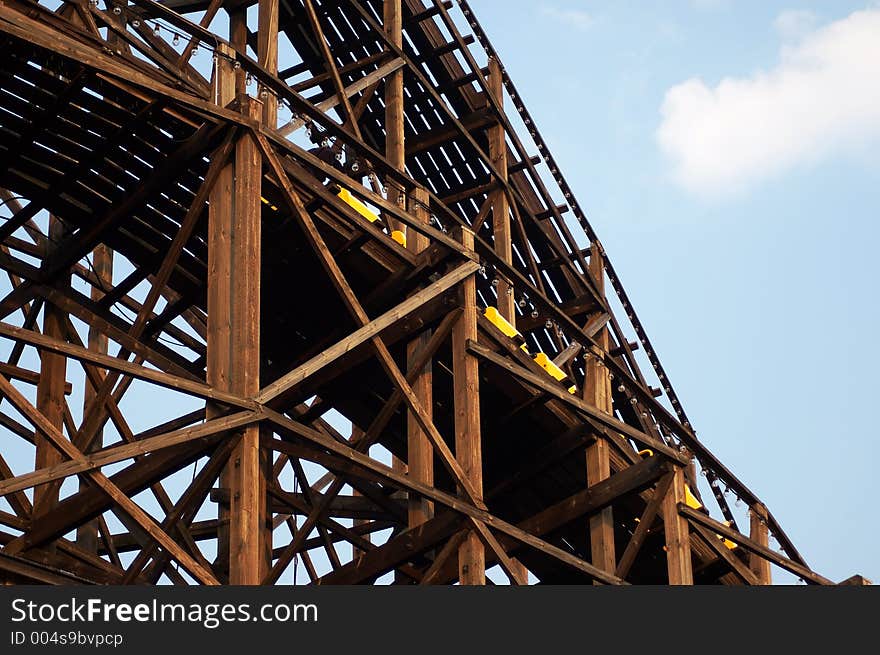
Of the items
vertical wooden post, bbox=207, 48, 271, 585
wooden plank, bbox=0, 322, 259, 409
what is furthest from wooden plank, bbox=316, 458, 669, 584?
wooden plank, bbox=0, 322, 259, 409

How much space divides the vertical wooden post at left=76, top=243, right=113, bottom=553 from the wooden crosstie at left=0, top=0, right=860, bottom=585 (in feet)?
0.11

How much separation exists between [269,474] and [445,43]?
8360mm

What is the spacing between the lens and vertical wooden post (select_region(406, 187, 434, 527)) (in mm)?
18281

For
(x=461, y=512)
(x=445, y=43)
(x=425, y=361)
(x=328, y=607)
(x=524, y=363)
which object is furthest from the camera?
(x=445, y=43)

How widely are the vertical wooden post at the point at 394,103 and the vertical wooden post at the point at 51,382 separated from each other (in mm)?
3980

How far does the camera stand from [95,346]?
20.6 metres

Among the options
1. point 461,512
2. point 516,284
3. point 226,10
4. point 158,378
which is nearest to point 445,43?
point 226,10

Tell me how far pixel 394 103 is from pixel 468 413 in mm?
6208

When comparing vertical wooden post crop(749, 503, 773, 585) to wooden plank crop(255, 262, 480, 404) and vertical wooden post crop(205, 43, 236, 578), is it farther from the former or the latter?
vertical wooden post crop(205, 43, 236, 578)

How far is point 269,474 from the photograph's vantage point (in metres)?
21.0

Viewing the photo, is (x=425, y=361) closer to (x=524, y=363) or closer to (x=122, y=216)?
(x=524, y=363)

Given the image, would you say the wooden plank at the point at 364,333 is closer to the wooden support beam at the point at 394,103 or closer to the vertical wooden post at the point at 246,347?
the vertical wooden post at the point at 246,347

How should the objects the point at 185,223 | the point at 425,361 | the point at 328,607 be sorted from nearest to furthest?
the point at 328,607, the point at 185,223, the point at 425,361

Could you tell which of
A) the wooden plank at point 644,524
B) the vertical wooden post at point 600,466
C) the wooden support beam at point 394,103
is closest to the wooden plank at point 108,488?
the wooden plank at point 644,524
